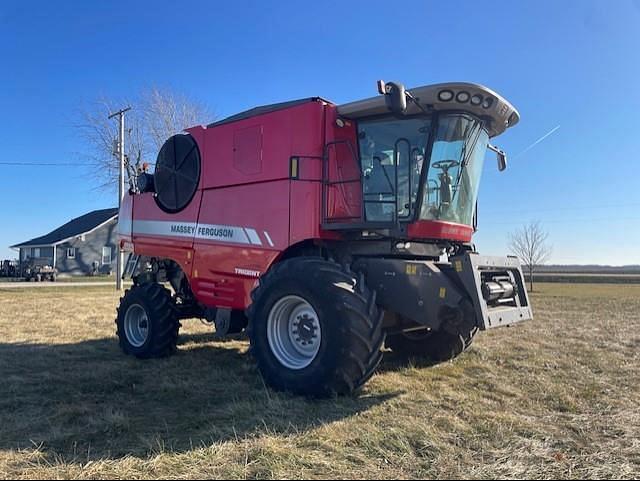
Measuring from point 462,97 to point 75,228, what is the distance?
49842 millimetres

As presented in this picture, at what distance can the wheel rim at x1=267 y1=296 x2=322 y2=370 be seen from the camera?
215 inches

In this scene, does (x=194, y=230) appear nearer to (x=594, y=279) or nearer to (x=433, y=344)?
(x=433, y=344)

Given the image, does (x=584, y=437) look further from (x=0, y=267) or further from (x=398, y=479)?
(x=0, y=267)

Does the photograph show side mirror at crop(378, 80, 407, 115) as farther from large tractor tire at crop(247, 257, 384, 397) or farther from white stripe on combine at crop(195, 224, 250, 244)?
white stripe on combine at crop(195, 224, 250, 244)

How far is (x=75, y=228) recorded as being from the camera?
48969mm

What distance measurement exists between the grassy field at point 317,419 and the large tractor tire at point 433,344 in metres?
0.22

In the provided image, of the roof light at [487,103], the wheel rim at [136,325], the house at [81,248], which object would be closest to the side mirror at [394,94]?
the roof light at [487,103]

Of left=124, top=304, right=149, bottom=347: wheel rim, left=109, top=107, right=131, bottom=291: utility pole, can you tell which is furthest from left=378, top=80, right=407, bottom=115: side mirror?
left=109, top=107, right=131, bottom=291: utility pole

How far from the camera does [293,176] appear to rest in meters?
6.01

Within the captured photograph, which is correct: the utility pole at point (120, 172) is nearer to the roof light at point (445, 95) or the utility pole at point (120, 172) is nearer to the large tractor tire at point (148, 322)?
the large tractor tire at point (148, 322)

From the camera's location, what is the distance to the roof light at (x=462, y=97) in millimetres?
5411

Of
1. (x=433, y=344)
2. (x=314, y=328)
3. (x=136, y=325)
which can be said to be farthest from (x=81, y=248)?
(x=314, y=328)

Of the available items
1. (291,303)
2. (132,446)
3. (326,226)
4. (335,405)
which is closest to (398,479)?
(335,405)

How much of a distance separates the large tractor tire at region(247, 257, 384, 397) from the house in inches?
1655
